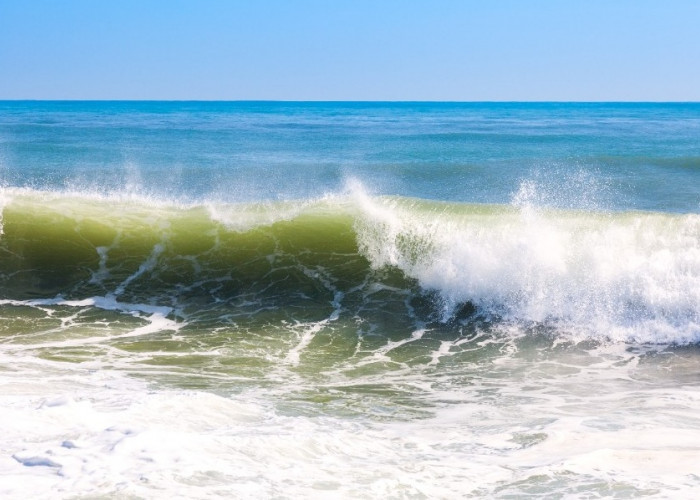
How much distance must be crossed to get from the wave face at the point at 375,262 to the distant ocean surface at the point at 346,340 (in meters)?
0.05

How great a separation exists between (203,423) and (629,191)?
63.1 ft

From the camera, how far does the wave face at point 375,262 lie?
1209 centimetres

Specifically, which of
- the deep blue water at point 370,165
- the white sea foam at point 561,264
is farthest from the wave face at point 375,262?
the deep blue water at point 370,165

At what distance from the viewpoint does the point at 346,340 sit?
36.5 feet

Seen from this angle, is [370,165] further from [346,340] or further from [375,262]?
[346,340]

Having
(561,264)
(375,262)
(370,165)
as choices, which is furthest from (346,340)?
(370,165)

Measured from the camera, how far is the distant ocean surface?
561 centimetres

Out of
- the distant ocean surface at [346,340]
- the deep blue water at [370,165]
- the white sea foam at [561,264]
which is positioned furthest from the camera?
the deep blue water at [370,165]

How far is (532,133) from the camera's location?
152 feet

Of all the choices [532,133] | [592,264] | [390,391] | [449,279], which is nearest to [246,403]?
[390,391]

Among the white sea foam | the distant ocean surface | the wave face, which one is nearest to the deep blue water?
the distant ocean surface

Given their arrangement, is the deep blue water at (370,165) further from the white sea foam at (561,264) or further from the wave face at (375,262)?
the white sea foam at (561,264)

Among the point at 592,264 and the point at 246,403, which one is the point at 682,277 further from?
the point at 246,403

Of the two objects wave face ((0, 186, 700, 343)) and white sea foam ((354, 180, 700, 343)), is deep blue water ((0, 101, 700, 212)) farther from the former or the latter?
white sea foam ((354, 180, 700, 343))
